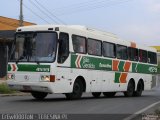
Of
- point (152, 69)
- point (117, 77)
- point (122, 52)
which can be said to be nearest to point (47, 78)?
point (117, 77)

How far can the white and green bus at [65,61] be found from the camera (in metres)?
19.4

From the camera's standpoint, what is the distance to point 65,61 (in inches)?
793

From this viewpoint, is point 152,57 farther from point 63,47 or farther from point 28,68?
point 28,68

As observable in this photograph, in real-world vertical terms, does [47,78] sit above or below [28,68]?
below

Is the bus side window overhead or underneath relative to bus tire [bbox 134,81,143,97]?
overhead

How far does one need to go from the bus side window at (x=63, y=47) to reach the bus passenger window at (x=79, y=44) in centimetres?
68

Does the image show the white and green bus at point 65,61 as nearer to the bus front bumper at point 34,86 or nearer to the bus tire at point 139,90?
the bus front bumper at point 34,86

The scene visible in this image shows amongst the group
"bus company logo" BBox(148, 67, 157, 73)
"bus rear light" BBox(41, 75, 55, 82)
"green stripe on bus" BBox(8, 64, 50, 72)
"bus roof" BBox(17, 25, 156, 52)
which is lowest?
"bus rear light" BBox(41, 75, 55, 82)

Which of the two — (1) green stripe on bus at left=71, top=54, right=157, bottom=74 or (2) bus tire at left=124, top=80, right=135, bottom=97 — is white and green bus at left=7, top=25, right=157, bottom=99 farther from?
(2) bus tire at left=124, top=80, right=135, bottom=97

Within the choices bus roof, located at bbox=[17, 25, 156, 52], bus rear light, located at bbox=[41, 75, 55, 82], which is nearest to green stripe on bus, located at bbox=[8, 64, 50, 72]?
bus rear light, located at bbox=[41, 75, 55, 82]

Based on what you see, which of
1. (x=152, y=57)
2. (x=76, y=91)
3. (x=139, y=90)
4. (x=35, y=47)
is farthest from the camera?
(x=152, y=57)

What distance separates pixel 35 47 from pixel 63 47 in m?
1.15

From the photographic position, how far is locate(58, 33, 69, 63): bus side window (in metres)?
19.7

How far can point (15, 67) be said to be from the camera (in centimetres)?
1992
